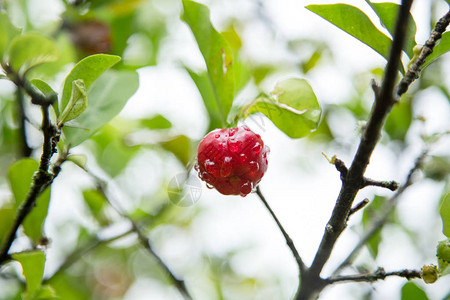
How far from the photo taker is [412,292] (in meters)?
1.40

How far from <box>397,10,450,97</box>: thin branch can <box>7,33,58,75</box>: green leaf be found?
0.78m

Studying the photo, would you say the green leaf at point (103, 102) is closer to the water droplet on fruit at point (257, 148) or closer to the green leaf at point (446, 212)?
the water droplet on fruit at point (257, 148)

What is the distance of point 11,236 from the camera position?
106 centimetres

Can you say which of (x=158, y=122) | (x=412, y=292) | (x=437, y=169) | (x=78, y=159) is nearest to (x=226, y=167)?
(x=78, y=159)

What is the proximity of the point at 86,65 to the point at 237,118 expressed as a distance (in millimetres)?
394

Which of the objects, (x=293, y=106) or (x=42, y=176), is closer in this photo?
(x=42, y=176)

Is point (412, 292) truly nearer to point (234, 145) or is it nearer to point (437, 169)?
point (234, 145)

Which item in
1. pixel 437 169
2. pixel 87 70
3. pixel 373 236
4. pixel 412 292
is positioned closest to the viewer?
pixel 87 70

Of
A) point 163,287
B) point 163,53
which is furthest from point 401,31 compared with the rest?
point 163,287

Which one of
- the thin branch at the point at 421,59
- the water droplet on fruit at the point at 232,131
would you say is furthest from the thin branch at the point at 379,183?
the water droplet on fruit at the point at 232,131

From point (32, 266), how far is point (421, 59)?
0.97 m

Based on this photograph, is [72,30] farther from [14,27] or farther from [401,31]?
[401,31]

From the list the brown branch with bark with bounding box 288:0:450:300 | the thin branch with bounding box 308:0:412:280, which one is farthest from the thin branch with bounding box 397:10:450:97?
the thin branch with bounding box 308:0:412:280

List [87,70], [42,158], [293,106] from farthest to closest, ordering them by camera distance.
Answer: [293,106] < [87,70] < [42,158]
